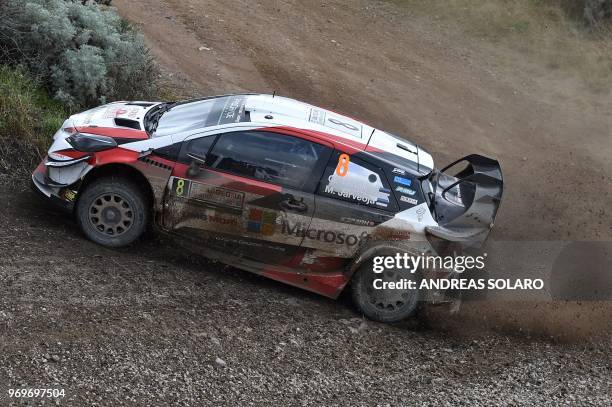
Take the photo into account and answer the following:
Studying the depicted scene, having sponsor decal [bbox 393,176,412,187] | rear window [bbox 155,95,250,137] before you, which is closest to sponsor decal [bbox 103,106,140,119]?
rear window [bbox 155,95,250,137]

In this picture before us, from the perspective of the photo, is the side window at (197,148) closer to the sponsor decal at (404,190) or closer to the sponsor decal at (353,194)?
the sponsor decal at (353,194)

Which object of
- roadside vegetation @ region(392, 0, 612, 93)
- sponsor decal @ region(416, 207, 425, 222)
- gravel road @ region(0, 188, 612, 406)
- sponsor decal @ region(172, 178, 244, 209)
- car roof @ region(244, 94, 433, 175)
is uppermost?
roadside vegetation @ region(392, 0, 612, 93)

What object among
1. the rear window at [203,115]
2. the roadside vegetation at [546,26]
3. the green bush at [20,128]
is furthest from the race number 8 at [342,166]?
the roadside vegetation at [546,26]

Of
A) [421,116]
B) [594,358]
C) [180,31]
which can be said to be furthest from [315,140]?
[180,31]

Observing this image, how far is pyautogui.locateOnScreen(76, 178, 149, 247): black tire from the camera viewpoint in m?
8.26

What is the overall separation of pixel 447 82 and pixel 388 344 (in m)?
9.33

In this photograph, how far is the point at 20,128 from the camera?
32.6 ft

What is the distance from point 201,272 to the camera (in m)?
8.63

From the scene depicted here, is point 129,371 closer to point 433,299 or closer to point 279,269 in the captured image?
point 279,269

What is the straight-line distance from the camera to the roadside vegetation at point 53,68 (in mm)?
9961

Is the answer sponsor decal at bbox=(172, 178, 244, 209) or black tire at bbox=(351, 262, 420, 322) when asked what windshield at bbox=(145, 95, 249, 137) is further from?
black tire at bbox=(351, 262, 420, 322)

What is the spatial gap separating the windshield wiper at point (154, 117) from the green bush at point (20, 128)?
1.87 meters

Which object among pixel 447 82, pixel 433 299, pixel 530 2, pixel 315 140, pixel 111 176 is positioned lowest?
pixel 433 299
